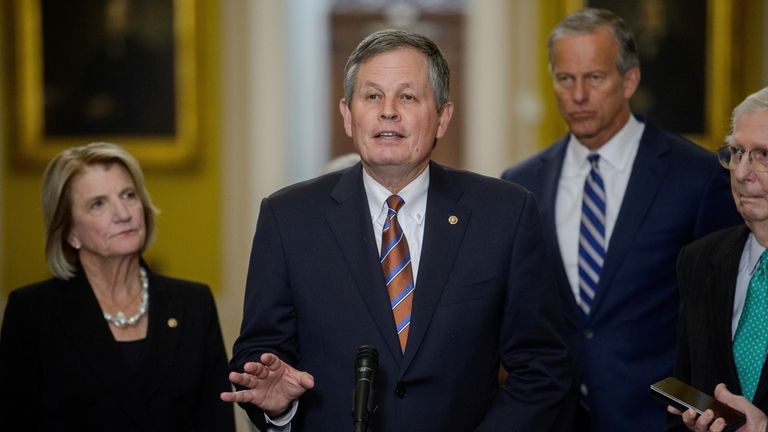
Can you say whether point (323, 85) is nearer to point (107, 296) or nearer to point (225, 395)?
point (107, 296)

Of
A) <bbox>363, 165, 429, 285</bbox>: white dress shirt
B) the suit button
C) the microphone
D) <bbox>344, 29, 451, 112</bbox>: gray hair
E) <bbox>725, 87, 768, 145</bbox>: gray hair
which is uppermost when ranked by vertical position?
<bbox>344, 29, 451, 112</bbox>: gray hair

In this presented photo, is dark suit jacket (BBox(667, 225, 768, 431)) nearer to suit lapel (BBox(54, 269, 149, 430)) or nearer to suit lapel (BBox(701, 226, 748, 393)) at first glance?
suit lapel (BBox(701, 226, 748, 393))

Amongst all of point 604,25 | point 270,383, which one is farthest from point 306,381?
point 604,25

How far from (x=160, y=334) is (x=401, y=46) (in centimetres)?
141

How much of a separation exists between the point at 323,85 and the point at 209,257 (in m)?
1.98

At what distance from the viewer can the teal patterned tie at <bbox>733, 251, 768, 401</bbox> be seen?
2.81m

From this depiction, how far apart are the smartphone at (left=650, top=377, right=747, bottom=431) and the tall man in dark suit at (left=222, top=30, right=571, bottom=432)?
0.25 meters

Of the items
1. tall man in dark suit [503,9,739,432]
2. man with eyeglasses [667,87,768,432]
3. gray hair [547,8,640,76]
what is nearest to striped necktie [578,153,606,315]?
tall man in dark suit [503,9,739,432]

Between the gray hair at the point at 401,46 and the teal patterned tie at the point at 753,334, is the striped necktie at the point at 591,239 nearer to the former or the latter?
the teal patterned tie at the point at 753,334

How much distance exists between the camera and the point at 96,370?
3.31m

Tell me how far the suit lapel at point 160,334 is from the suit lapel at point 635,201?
1.38 metres

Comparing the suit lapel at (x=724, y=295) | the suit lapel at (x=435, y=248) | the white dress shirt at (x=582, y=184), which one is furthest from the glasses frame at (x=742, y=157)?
the suit lapel at (x=435, y=248)

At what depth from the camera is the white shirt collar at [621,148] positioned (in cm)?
372

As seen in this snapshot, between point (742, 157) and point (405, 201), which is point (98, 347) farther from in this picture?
point (742, 157)
